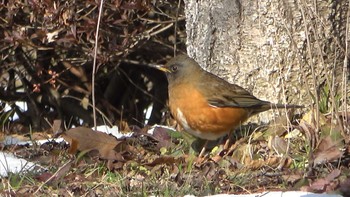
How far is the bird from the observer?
6.43 metres

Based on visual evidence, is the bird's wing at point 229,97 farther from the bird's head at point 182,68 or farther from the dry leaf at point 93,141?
the dry leaf at point 93,141

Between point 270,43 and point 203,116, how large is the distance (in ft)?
2.52

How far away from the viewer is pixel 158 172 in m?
5.69

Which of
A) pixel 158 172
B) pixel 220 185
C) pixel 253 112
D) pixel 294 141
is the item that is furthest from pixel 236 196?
pixel 253 112

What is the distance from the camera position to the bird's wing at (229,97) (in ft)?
21.4

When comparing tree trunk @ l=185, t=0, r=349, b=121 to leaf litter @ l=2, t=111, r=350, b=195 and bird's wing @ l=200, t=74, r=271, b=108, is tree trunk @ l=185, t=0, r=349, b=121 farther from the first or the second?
leaf litter @ l=2, t=111, r=350, b=195

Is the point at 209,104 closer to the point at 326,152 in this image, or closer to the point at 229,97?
the point at 229,97

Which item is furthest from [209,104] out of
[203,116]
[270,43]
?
[270,43]

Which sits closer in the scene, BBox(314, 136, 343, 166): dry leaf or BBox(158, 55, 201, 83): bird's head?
BBox(314, 136, 343, 166): dry leaf

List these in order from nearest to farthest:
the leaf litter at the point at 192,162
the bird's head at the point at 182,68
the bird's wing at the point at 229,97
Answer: the leaf litter at the point at 192,162, the bird's wing at the point at 229,97, the bird's head at the point at 182,68

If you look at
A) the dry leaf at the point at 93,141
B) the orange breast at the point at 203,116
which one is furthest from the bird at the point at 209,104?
the dry leaf at the point at 93,141

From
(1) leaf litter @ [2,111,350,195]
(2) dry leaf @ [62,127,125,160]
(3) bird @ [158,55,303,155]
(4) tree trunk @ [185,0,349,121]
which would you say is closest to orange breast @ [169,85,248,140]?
(3) bird @ [158,55,303,155]

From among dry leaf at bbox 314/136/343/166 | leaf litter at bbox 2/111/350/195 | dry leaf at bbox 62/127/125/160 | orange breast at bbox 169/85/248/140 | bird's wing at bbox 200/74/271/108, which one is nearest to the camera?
leaf litter at bbox 2/111/350/195

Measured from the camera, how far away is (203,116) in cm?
643
